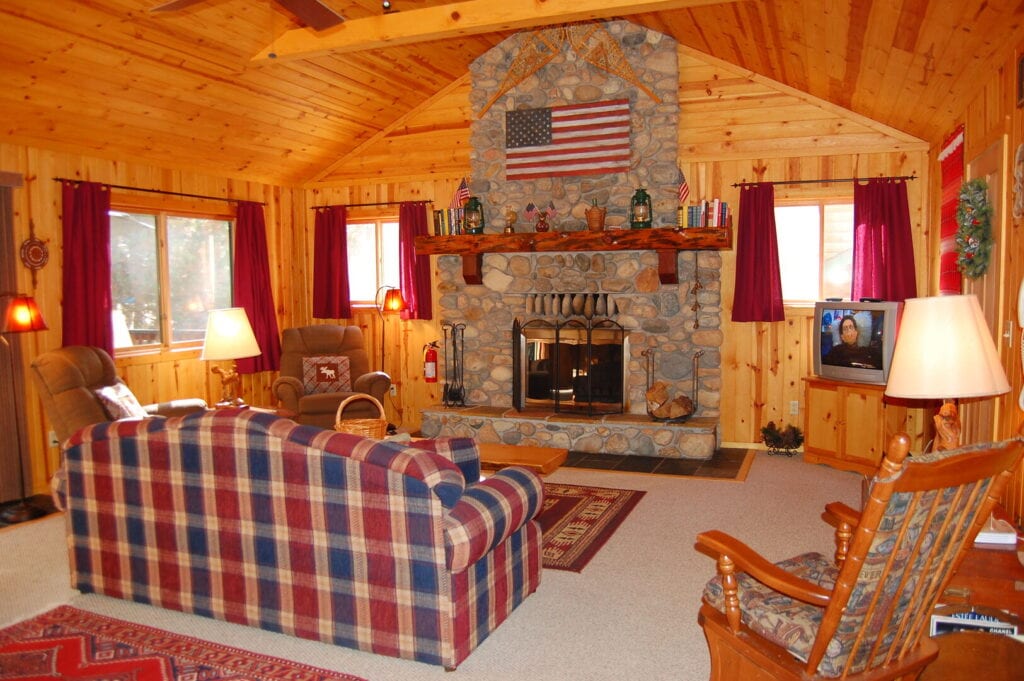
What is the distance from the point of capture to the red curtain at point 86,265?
5930 millimetres

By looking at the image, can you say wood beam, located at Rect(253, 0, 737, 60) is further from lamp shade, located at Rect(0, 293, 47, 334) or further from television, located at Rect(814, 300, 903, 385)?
television, located at Rect(814, 300, 903, 385)

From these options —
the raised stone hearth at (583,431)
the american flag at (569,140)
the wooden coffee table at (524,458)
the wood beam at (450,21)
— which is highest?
the wood beam at (450,21)

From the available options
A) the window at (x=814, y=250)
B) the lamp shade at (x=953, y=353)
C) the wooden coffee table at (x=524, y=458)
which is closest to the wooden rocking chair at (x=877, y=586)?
the lamp shade at (x=953, y=353)

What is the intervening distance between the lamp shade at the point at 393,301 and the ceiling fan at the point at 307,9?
3.82 m

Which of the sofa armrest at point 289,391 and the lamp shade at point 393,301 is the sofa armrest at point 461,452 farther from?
the lamp shade at point 393,301

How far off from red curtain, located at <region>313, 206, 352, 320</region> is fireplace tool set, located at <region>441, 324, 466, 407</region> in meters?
1.29

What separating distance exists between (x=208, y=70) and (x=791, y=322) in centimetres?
502

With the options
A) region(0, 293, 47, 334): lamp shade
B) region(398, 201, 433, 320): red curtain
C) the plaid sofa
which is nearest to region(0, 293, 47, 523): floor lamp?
region(0, 293, 47, 334): lamp shade

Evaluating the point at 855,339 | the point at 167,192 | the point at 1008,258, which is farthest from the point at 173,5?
the point at 855,339

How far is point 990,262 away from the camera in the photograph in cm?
420

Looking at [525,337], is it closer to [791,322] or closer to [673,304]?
[673,304]

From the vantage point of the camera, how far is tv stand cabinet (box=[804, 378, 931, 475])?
579 cm

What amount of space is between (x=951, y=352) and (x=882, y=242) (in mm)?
3865

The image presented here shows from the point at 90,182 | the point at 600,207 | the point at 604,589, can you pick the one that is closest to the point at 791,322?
the point at 600,207
